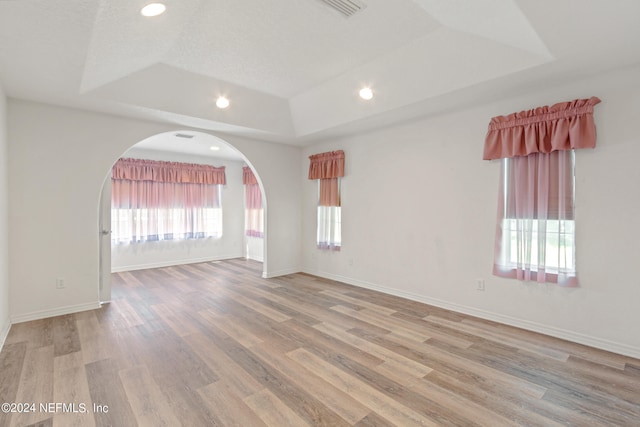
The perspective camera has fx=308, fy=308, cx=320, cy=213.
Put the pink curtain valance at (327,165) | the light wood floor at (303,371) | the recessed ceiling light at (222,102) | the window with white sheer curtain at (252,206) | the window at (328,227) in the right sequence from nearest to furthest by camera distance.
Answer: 1. the light wood floor at (303,371)
2. the recessed ceiling light at (222,102)
3. the pink curtain valance at (327,165)
4. the window at (328,227)
5. the window with white sheer curtain at (252,206)

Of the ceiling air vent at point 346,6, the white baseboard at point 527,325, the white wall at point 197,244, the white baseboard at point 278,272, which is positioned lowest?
the white baseboard at point 527,325

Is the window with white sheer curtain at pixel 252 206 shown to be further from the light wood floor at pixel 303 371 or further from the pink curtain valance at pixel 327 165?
the light wood floor at pixel 303 371

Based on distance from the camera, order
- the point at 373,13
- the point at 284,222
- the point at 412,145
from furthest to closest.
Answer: the point at 284,222 < the point at 412,145 < the point at 373,13

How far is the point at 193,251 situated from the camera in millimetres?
7062

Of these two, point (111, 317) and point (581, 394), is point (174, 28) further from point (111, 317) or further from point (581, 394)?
point (581, 394)

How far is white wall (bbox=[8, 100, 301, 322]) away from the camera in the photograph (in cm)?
339

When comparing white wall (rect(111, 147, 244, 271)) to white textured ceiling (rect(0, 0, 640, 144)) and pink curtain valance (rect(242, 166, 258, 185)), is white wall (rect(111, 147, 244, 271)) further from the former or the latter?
white textured ceiling (rect(0, 0, 640, 144))

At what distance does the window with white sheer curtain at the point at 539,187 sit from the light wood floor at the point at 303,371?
2.36ft

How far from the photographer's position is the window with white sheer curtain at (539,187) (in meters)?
2.89

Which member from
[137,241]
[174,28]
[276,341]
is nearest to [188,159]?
[137,241]

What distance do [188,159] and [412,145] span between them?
16.6 ft

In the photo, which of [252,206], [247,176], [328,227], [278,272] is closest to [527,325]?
[328,227]

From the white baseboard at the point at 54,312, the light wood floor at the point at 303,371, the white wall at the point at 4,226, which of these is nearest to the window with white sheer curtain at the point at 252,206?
the light wood floor at the point at 303,371

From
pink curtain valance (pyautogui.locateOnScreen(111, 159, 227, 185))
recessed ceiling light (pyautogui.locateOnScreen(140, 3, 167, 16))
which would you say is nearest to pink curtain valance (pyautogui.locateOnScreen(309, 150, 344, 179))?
pink curtain valance (pyautogui.locateOnScreen(111, 159, 227, 185))
